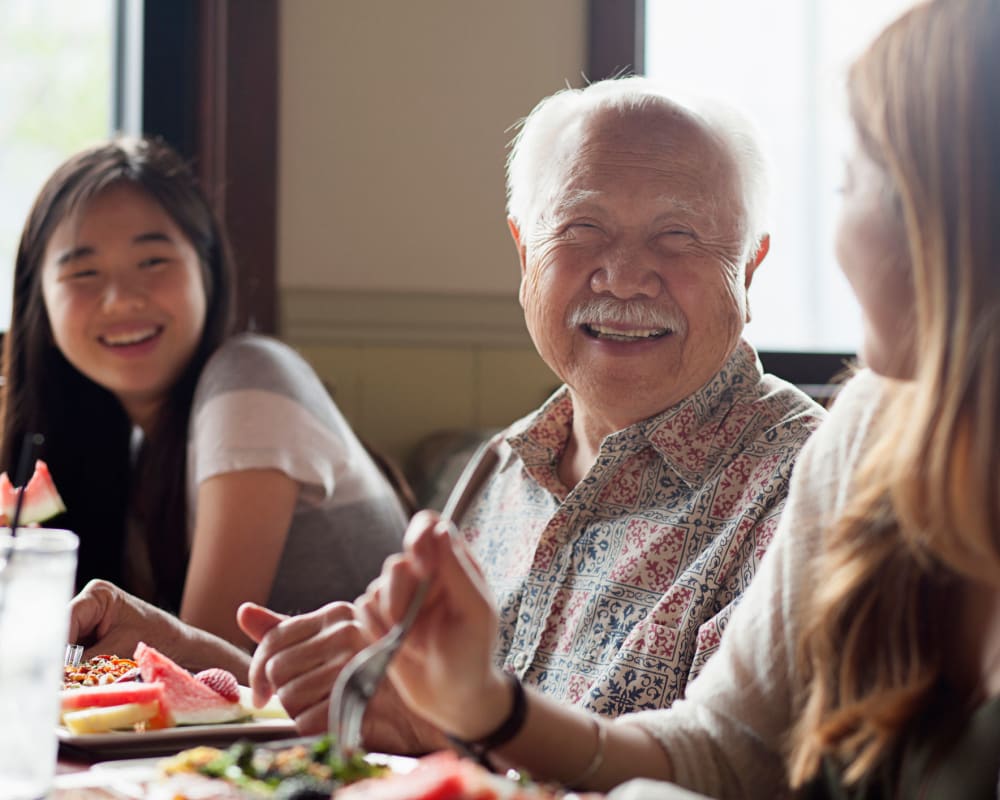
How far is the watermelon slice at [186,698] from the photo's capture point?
3.76 ft

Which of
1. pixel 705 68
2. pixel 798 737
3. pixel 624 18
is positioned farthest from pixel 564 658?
pixel 705 68

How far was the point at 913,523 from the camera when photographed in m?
0.91

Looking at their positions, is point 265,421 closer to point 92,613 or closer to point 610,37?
point 92,613

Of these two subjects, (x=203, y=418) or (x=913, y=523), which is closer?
(x=913, y=523)

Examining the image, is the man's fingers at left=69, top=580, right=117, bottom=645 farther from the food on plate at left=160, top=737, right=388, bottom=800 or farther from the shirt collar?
the food on plate at left=160, top=737, right=388, bottom=800

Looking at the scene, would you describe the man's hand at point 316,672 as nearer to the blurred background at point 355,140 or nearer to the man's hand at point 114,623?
the man's hand at point 114,623

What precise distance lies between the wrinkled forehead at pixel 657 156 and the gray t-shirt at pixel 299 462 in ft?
2.34

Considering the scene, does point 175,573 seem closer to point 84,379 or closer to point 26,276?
point 84,379

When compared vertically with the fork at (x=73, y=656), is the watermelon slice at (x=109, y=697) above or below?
above

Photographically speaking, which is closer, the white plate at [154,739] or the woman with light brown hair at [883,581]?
the woman with light brown hair at [883,581]

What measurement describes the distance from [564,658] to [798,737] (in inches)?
20.6

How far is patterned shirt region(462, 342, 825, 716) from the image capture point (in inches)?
55.1

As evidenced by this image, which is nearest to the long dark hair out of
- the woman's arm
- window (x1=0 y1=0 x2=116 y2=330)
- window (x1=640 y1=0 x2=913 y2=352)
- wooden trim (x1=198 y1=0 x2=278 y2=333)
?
the woman's arm

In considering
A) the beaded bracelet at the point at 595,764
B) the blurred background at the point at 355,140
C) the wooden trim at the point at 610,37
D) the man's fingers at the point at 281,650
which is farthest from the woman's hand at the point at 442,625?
the wooden trim at the point at 610,37
